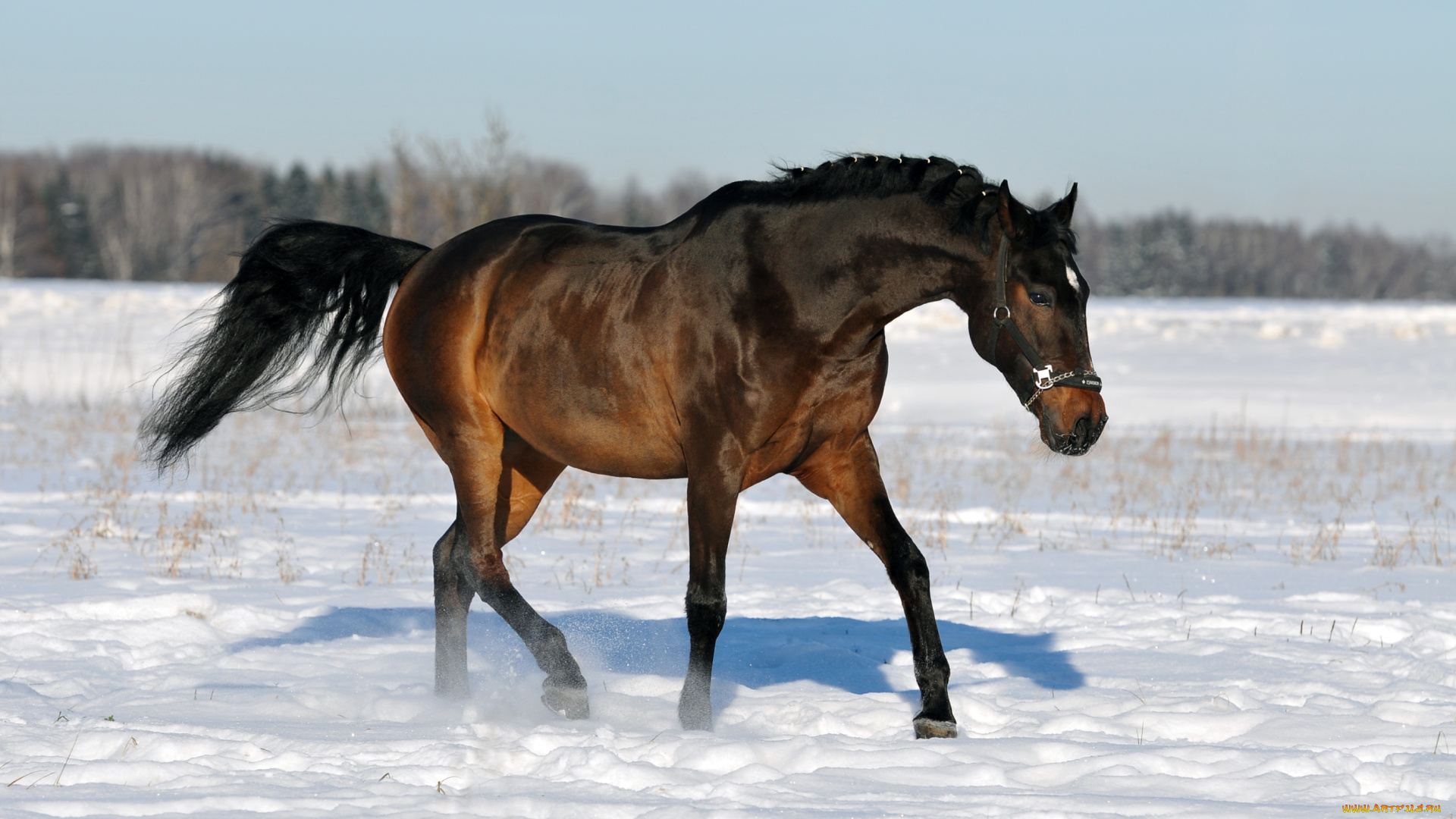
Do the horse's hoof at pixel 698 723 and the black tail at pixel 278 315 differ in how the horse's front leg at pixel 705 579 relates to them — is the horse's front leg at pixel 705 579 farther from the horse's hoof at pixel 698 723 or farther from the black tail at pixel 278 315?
the black tail at pixel 278 315

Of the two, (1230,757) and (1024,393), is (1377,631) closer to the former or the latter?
(1230,757)

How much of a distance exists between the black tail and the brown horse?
0.44 metres

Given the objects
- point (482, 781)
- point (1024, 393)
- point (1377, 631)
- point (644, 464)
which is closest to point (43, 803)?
point (482, 781)

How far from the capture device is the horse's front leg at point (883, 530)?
4.34 m

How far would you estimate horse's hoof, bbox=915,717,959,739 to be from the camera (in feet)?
13.7

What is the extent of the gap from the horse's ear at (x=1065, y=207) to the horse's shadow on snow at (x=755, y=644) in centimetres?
196

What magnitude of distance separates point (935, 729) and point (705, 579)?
2.98 ft

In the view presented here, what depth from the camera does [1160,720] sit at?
4.33 m

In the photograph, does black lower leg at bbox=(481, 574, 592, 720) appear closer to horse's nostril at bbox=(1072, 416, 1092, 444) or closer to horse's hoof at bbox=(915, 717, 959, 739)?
horse's hoof at bbox=(915, 717, 959, 739)

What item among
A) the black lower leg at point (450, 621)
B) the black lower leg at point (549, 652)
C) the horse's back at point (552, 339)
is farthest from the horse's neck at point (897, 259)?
the black lower leg at point (450, 621)

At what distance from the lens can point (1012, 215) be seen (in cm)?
392

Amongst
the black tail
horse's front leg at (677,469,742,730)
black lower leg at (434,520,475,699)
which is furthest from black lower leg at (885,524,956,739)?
the black tail

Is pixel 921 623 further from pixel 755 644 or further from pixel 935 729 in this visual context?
pixel 755 644

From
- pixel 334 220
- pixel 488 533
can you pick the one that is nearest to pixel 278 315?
pixel 488 533
